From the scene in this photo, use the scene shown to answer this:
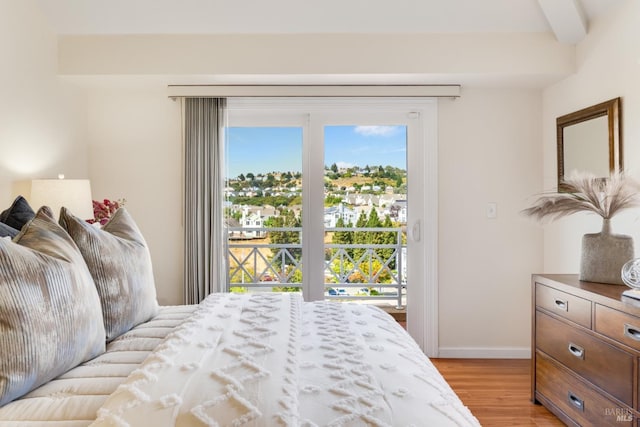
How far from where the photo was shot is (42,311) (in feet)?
3.32

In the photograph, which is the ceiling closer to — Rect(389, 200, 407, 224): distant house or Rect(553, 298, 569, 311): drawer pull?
Rect(389, 200, 407, 224): distant house

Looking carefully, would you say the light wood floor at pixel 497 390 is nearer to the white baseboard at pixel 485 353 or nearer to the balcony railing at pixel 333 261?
the white baseboard at pixel 485 353

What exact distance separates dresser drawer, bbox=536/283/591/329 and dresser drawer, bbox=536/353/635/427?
29 centimetres

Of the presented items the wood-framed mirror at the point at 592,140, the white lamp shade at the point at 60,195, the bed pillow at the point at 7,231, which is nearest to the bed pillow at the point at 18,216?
the bed pillow at the point at 7,231

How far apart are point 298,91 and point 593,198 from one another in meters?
2.05

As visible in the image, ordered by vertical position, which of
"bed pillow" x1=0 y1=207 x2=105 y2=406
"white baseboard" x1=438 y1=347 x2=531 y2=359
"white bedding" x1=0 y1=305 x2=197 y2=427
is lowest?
"white baseboard" x1=438 y1=347 x2=531 y2=359

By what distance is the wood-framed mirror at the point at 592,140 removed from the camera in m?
2.46

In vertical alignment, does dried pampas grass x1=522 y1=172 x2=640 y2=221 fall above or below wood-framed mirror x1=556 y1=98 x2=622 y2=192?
below

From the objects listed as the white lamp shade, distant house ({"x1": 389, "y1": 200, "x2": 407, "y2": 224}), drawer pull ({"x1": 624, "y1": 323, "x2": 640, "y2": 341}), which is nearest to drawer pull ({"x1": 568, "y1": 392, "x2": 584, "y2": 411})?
drawer pull ({"x1": 624, "y1": 323, "x2": 640, "y2": 341})

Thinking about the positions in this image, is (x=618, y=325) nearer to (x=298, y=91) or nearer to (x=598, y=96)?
(x=598, y=96)

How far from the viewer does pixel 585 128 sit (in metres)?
2.76

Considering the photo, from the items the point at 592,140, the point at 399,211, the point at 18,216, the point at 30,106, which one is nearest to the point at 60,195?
the point at 30,106

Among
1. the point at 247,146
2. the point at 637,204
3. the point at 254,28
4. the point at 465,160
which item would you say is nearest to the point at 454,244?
the point at 465,160

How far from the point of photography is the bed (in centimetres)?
87
